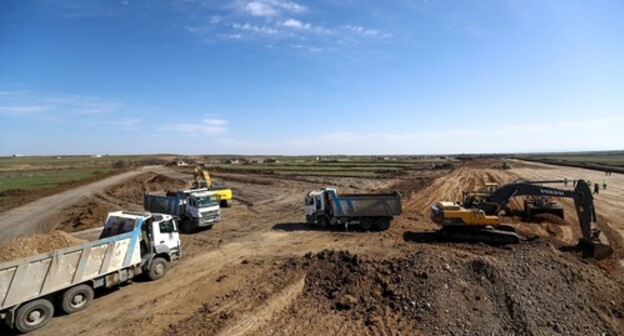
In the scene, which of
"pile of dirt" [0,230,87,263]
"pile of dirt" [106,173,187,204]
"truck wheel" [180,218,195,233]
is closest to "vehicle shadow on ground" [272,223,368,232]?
"truck wheel" [180,218,195,233]

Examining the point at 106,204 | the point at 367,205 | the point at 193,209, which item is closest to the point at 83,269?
the point at 193,209

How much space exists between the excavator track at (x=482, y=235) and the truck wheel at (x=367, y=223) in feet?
16.7

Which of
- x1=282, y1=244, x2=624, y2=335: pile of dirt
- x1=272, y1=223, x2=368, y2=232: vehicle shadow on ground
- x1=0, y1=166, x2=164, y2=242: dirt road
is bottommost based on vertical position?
x1=0, y1=166, x2=164, y2=242: dirt road

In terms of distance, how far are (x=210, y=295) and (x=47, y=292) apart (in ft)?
17.5

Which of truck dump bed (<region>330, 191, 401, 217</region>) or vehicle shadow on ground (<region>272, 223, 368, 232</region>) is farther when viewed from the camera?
vehicle shadow on ground (<region>272, 223, 368, 232</region>)

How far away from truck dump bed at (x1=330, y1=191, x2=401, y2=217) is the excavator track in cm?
387

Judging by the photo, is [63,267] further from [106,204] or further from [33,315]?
→ [106,204]

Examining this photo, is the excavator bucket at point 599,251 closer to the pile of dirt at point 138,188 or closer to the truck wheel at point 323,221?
the truck wheel at point 323,221

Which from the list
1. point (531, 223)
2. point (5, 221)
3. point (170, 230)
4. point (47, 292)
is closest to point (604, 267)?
point (531, 223)

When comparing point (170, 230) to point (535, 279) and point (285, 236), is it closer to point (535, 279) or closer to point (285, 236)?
point (285, 236)

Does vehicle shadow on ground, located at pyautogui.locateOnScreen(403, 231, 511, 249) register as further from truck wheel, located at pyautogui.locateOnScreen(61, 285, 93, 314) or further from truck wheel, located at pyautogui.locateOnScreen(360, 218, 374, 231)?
truck wheel, located at pyautogui.locateOnScreen(61, 285, 93, 314)

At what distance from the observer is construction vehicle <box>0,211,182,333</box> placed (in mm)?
10789

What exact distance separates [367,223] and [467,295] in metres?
12.2

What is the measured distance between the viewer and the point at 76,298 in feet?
41.3
